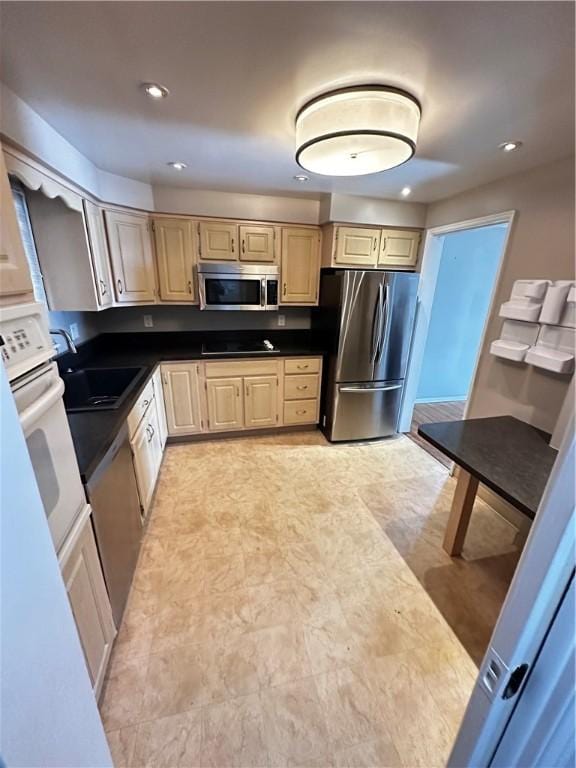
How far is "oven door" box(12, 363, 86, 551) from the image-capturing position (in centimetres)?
83

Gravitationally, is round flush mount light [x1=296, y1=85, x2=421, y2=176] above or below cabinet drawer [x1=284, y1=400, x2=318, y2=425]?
above

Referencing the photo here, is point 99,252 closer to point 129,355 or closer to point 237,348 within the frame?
point 129,355

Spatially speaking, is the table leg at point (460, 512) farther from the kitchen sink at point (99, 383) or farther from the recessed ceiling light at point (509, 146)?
the kitchen sink at point (99, 383)

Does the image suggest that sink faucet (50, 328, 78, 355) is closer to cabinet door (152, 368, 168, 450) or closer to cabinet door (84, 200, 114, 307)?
cabinet door (84, 200, 114, 307)

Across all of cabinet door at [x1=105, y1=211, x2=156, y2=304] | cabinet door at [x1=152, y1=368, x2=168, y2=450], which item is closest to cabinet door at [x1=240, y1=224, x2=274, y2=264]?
cabinet door at [x1=105, y1=211, x2=156, y2=304]

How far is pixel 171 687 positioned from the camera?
1302 millimetres

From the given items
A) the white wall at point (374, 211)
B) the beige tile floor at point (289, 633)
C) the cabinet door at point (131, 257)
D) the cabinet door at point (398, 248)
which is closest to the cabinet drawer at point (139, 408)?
the beige tile floor at point (289, 633)

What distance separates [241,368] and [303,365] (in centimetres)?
64

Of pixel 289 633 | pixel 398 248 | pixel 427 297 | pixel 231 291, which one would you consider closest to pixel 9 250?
pixel 289 633

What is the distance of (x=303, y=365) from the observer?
10.6 ft

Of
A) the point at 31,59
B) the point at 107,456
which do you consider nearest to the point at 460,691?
the point at 107,456

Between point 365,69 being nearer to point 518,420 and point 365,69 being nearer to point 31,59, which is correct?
point 31,59

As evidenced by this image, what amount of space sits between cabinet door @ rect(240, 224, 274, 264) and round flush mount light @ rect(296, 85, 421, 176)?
149 centimetres

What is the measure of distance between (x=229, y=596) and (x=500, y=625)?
1.44m
